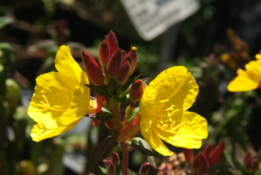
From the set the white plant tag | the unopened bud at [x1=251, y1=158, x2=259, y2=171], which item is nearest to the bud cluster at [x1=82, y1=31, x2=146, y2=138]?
the unopened bud at [x1=251, y1=158, x2=259, y2=171]

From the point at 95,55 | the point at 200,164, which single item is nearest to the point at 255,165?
the point at 200,164

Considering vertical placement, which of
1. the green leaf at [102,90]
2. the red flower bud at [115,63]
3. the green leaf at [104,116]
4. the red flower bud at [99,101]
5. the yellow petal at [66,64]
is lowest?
the green leaf at [104,116]

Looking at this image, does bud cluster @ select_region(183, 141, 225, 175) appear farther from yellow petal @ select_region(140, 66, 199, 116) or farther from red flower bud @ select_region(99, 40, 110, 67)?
red flower bud @ select_region(99, 40, 110, 67)

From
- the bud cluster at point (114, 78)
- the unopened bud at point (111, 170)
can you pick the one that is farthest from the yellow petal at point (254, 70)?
the unopened bud at point (111, 170)

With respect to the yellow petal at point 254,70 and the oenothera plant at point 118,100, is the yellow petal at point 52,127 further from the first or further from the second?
the yellow petal at point 254,70

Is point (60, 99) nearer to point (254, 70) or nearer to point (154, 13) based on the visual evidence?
point (254, 70)

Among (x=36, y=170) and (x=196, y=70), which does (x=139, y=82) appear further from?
(x=36, y=170)

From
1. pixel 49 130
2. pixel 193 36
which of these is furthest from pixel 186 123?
pixel 193 36
